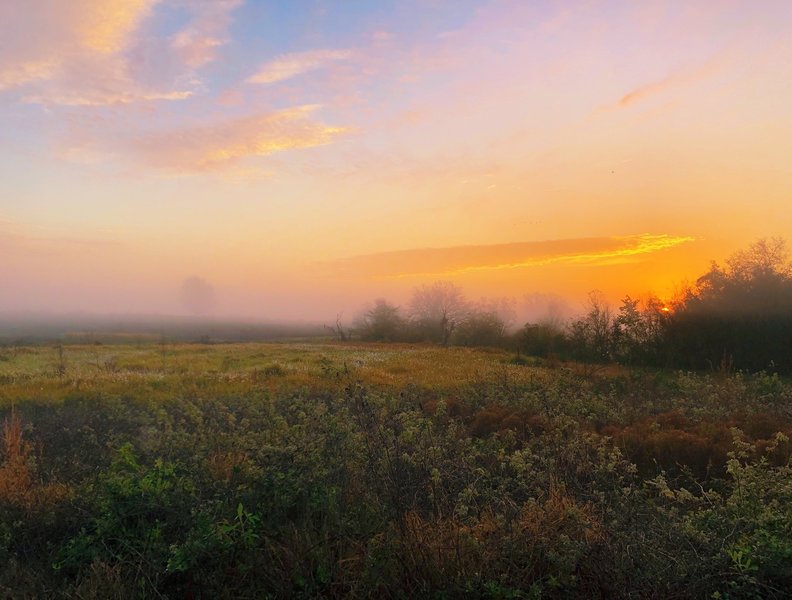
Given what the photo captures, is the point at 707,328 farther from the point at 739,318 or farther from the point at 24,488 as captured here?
the point at 24,488

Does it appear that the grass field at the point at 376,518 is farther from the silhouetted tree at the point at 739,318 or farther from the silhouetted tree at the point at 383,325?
the silhouetted tree at the point at 383,325

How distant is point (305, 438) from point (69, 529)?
6.89 feet

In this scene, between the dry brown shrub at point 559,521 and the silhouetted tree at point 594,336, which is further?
the silhouetted tree at point 594,336

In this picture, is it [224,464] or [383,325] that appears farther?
[383,325]

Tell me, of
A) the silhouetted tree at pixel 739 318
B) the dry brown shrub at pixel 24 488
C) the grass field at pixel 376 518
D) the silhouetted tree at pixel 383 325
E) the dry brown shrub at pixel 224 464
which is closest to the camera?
the grass field at pixel 376 518

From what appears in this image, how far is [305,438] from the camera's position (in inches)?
211

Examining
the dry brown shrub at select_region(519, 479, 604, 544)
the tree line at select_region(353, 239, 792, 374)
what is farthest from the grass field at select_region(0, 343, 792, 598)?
the tree line at select_region(353, 239, 792, 374)

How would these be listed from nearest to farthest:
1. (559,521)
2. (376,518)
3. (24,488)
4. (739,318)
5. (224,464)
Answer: (559,521)
(376,518)
(24,488)
(224,464)
(739,318)

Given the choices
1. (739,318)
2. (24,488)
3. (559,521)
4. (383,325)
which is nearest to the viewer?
(559,521)

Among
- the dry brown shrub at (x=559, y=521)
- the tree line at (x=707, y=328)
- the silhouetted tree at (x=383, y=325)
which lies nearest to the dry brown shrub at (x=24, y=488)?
the dry brown shrub at (x=559, y=521)

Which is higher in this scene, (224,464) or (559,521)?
(224,464)

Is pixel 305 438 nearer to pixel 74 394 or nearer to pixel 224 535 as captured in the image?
pixel 224 535

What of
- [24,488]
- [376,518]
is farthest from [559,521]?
[24,488]

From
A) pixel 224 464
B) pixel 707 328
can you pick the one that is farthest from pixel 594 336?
pixel 224 464
